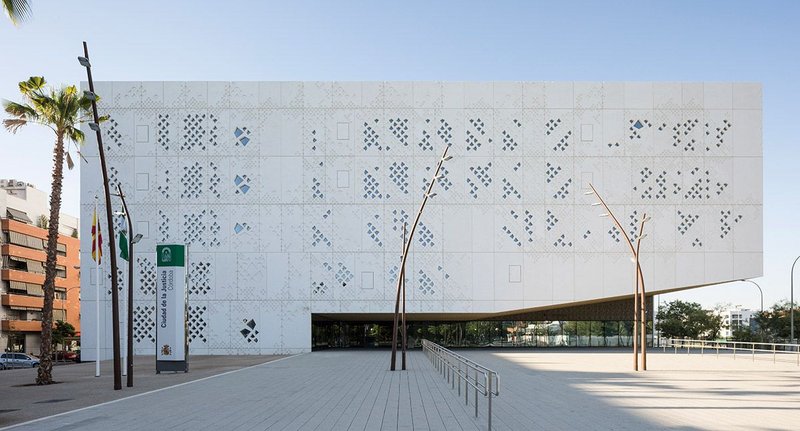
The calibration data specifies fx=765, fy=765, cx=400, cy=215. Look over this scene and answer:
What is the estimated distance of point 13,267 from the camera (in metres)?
70.2

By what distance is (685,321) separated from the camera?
2458 inches

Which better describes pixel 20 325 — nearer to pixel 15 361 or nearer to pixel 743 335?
pixel 15 361

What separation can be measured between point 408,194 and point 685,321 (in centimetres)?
3205

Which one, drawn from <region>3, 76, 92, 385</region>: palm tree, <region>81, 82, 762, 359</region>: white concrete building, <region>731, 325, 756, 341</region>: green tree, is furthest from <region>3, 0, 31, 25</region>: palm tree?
<region>731, 325, 756, 341</region>: green tree

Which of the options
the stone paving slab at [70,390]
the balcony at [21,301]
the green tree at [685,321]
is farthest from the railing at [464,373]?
the balcony at [21,301]

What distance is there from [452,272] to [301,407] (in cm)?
2694

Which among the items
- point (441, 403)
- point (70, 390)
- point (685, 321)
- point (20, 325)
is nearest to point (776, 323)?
point (685, 321)

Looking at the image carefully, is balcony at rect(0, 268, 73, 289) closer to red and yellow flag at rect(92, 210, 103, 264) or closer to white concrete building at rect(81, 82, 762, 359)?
white concrete building at rect(81, 82, 762, 359)

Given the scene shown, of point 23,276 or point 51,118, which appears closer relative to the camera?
point 51,118

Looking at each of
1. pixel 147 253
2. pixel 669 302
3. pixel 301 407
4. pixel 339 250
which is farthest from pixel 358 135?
pixel 669 302

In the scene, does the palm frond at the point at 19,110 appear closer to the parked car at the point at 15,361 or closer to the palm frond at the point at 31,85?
the palm frond at the point at 31,85

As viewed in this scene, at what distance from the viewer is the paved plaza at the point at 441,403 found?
1298 cm

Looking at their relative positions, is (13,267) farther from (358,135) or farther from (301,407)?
(301,407)

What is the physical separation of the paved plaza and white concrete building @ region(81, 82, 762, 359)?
16.1 m
